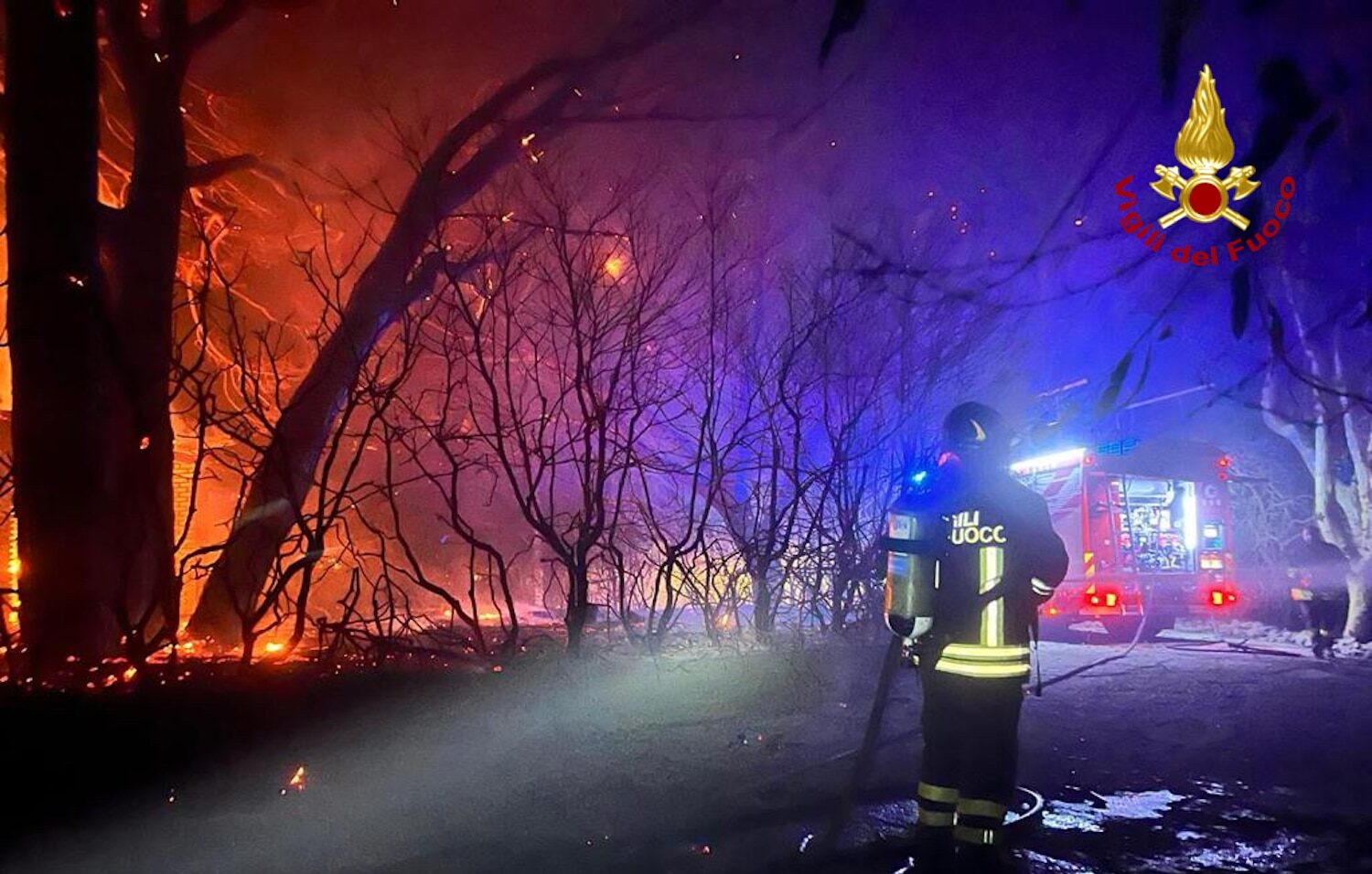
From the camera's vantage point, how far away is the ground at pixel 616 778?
12.4 ft

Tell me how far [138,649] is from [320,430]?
8.96ft

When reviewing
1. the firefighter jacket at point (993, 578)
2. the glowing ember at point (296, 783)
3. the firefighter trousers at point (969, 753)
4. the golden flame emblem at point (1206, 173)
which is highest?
the golden flame emblem at point (1206, 173)

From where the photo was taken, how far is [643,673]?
21.8 ft

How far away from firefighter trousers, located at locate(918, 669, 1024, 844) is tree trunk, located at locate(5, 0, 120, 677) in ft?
17.3

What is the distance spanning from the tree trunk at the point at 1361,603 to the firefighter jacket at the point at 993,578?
36.8ft

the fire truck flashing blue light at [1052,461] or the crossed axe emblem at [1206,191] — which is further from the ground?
the crossed axe emblem at [1206,191]

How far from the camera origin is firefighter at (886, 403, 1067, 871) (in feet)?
11.4

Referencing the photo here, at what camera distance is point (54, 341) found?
17.9 feet

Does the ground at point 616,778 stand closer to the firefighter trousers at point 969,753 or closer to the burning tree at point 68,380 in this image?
the firefighter trousers at point 969,753

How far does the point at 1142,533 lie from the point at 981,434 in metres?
11.3

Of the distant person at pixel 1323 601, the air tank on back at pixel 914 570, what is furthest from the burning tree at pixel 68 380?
the distant person at pixel 1323 601

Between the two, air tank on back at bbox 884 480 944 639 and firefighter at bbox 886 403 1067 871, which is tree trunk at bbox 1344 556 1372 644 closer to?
firefighter at bbox 886 403 1067 871

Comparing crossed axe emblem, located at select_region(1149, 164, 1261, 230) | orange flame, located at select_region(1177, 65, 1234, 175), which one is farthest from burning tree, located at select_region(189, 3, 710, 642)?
crossed axe emblem, located at select_region(1149, 164, 1261, 230)

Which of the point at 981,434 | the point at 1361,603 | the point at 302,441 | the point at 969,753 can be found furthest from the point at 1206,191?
the point at 302,441
